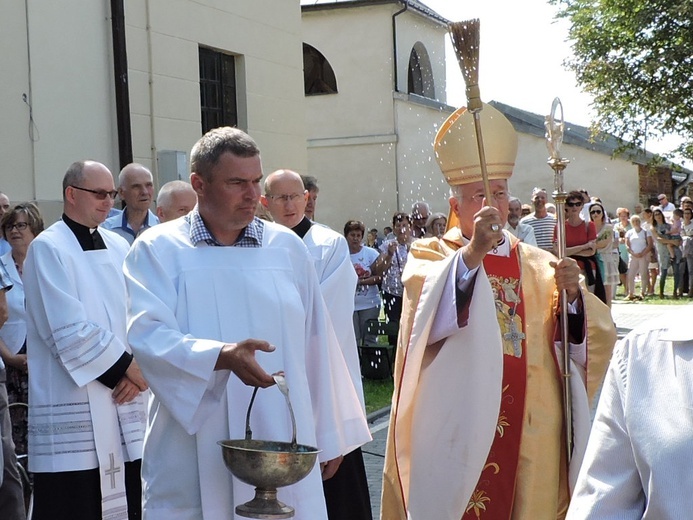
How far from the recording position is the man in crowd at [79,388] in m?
5.32

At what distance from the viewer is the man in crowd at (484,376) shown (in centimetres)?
481

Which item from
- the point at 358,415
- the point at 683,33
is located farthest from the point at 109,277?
the point at 683,33

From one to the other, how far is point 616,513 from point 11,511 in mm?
3149

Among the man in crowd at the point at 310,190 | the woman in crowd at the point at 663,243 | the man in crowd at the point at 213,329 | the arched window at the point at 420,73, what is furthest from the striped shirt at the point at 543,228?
the arched window at the point at 420,73

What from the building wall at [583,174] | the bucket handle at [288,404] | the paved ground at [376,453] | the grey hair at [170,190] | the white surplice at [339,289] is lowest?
the paved ground at [376,453]

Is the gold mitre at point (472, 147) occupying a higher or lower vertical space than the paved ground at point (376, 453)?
higher

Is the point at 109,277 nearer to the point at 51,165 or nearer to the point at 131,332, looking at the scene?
the point at 131,332

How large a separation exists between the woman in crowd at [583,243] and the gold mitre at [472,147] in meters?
7.98

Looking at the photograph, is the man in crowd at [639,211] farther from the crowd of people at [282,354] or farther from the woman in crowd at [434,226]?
the crowd of people at [282,354]

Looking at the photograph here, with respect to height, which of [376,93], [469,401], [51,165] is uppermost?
[376,93]

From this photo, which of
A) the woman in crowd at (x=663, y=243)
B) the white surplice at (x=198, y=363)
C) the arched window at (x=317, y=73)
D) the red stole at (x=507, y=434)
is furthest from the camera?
the arched window at (x=317, y=73)

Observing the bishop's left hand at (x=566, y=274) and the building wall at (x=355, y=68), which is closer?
the bishop's left hand at (x=566, y=274)

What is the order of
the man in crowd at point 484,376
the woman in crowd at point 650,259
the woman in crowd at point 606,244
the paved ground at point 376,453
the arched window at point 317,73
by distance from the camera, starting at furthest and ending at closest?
the arched window at point 317,73 < the woman in crowd at point 650,259 < the woman in crowd at point 606,244 < the paved ground at point 376,453 < the man in crowd at point 484,376

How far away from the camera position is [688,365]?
2057 mm
